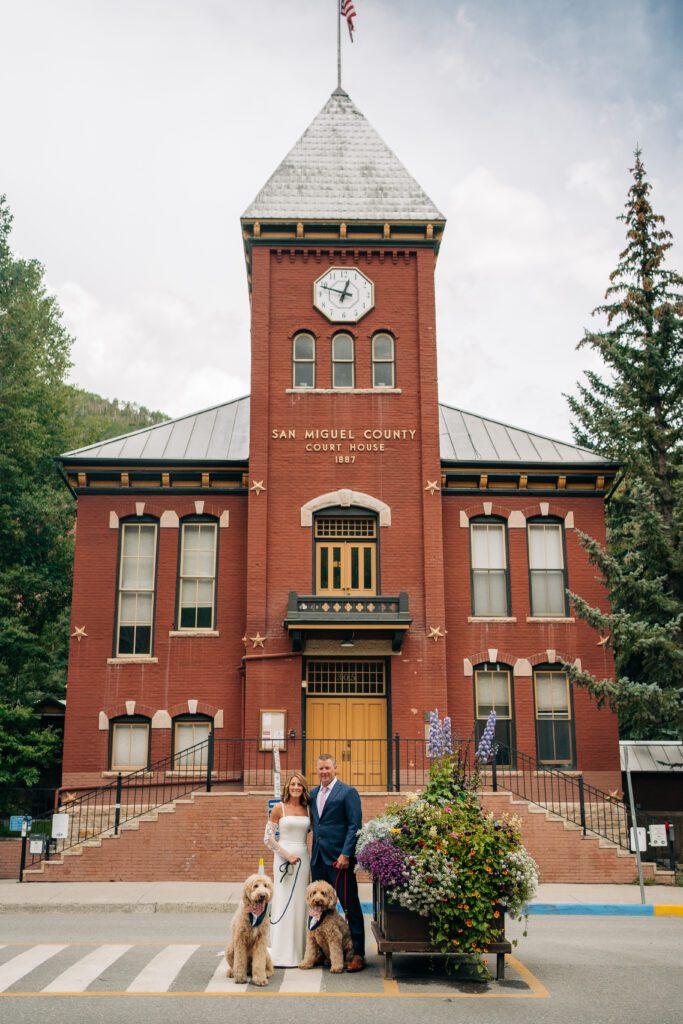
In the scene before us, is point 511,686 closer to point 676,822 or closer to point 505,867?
point 676,822

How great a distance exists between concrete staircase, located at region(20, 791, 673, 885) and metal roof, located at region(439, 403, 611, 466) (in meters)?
9.08

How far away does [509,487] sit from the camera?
2431 centimetres

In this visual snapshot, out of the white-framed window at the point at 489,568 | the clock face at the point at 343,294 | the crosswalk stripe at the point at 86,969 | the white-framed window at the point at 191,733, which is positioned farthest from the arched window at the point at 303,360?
the crosswalk stripe at the point at 86,969

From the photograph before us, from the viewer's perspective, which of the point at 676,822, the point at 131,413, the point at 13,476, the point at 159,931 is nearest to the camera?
the point at 159,931

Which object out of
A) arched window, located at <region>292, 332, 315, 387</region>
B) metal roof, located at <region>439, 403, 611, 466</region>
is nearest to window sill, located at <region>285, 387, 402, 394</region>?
arched window, located at <region>292, 332, 315, 387</region>

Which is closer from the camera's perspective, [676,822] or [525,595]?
[676,822]

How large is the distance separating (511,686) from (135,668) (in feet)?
28.9

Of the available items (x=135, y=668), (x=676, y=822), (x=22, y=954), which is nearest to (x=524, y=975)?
(x=22, y=954)

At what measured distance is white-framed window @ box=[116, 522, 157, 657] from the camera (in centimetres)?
2327

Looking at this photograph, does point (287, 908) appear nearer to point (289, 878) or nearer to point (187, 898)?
point (289, 878)

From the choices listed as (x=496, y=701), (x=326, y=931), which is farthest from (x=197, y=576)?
(x=326, y=931)

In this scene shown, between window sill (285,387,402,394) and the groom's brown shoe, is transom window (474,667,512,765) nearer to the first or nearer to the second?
window sill (285,387,402,394)

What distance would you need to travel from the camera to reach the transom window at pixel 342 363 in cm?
2366

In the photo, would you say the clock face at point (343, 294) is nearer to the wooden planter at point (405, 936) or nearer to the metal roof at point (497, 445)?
the metal roof at point (497, 445)
